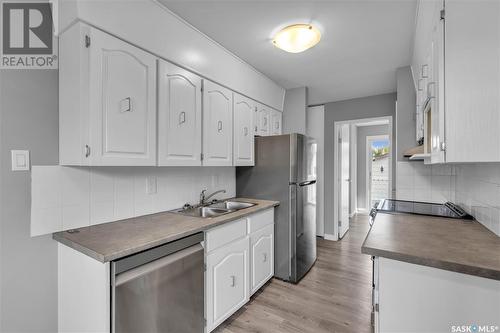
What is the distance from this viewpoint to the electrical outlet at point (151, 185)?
6.21 ft

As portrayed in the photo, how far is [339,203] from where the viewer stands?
3.87 meters

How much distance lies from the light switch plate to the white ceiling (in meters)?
1.30

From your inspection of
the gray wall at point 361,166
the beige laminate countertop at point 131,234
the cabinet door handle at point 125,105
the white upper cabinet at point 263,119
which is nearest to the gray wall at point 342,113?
the white upper cabinet at point 263,119

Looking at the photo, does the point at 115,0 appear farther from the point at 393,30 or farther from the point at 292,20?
the point at 393,30

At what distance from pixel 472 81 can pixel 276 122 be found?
235cm

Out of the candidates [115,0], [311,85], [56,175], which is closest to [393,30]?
[311,85]

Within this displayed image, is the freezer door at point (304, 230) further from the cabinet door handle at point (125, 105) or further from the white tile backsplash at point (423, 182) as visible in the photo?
the cabinet door handle at point (125, 105)

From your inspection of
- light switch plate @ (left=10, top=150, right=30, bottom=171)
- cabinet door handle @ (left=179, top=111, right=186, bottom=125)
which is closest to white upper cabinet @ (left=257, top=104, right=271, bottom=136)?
cabinet door handle @ (left=179, top=111, right=186, bottom=125)

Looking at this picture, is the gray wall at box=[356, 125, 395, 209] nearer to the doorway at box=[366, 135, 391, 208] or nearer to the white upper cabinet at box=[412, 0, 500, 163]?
the doorway at box=[366, 135, 391, 208]

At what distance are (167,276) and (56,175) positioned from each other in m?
0.93

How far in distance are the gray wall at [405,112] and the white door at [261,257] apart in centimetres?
172

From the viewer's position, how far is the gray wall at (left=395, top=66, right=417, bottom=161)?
2.46 meters

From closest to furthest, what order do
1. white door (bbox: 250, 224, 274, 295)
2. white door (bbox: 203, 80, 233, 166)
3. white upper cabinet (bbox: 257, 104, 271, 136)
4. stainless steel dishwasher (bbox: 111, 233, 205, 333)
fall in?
1. stainless steel dishwasher (bbox: 111, 233, 205, 333)
2. white door (bbox: 203, 80, 233, 166)
3. white door (bbox: 250, 224, 274, 295)
4. white upper cabinet (bbox: 257, 104, 271, 136)

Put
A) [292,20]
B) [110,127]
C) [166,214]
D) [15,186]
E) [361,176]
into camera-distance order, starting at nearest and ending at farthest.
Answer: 1. [15,186]
2. [110,127]
3. [292,20]
4. [166,214]
5. [361,176]
